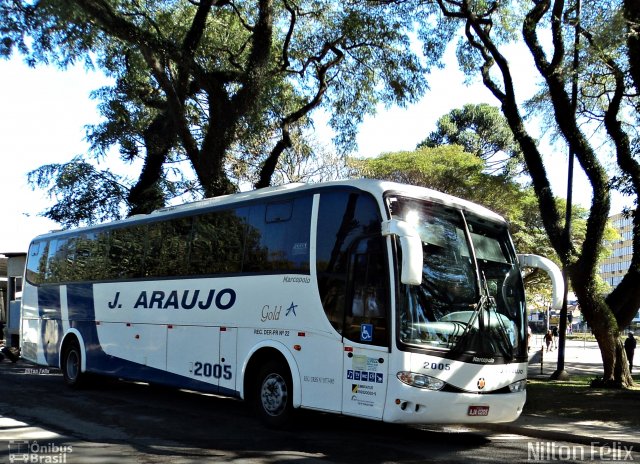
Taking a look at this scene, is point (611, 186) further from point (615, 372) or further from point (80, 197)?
point (80, 197)

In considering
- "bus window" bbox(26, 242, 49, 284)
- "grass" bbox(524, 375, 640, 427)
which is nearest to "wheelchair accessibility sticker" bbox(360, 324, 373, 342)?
"grass" bbox(524, 375, 640, 427)

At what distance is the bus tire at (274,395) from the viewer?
29.3 ft

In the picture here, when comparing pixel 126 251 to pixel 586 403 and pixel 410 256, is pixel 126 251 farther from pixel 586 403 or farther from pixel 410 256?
pixel 586 403

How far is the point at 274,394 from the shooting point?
360 inches

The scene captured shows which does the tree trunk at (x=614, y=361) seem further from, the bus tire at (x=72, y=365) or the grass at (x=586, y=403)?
the bus tire at (x=72, y=365)

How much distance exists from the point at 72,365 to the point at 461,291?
9719mm

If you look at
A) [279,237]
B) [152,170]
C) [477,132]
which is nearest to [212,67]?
[152,170]

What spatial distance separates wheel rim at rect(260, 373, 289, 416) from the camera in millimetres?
9008

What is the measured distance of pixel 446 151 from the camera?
35562 millimetres

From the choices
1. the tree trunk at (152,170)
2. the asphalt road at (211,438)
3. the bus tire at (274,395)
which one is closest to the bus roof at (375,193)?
the bus tire at (274,395)

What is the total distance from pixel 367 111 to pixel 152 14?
7300 mm

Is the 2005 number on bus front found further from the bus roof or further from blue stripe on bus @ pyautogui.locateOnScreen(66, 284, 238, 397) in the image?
the bus roof

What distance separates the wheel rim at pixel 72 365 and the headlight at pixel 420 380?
29.3 ft

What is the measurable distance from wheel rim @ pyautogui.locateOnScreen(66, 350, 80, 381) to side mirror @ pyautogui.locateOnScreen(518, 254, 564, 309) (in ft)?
31.7
